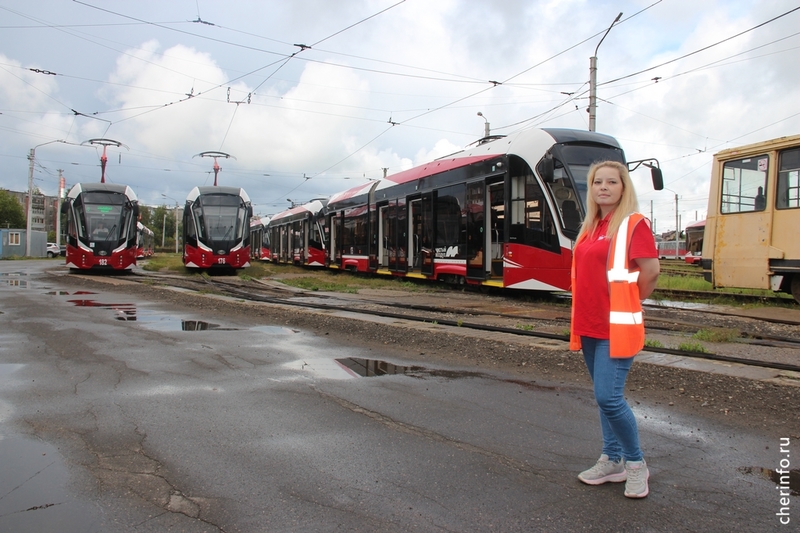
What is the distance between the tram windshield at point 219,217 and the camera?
23.9 m

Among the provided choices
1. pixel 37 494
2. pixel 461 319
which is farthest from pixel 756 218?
pixel 37 494

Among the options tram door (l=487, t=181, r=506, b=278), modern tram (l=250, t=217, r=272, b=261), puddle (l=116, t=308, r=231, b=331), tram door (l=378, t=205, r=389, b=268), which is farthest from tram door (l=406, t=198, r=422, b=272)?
modern tram (l=250, t=217, r=272, b=261)

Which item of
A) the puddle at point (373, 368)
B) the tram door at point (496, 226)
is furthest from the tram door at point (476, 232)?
the puddle at point (373, 368)

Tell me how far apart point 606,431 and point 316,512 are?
1760 millimetres

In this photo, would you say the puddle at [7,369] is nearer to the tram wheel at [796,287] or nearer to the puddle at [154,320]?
the puddle at [154,320]

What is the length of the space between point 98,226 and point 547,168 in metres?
19.3

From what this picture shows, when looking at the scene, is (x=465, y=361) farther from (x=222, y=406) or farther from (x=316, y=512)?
(x=316, y=512)

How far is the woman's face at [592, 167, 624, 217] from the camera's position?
3.24 m

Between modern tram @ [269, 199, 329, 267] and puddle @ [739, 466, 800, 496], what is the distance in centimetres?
2455

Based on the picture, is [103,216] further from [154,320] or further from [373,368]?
[373,368]

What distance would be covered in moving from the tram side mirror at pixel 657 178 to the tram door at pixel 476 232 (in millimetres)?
4061

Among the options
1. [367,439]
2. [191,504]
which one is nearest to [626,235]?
[367,439]

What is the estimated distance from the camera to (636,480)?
10.2ft

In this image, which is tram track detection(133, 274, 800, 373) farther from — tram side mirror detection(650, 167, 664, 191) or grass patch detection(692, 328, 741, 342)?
tram side mirror detection(650, 167, 664, 191)
